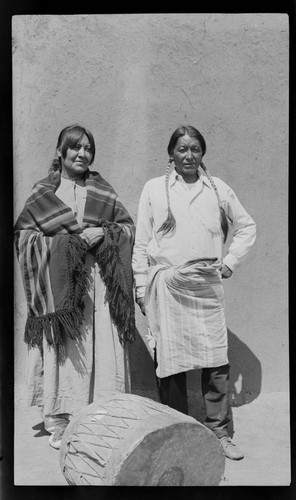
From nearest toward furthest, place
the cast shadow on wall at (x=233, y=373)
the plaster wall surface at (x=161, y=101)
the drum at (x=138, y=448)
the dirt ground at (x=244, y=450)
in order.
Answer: the drum at (x=138, y=448), the dirt ground at (x=244, y=450), the plaster wall surface at (x=161, y=101), the cast shadow on wall at (x=233, y=373)

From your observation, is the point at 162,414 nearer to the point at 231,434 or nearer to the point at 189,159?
the point at 231,434

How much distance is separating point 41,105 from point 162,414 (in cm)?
206

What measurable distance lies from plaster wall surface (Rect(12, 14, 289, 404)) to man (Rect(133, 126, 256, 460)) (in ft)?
1.06

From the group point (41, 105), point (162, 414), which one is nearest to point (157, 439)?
point (162, 414)

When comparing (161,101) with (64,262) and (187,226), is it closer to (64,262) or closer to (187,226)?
(187,226)

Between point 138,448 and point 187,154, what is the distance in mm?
1776

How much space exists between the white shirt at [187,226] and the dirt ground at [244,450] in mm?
1052

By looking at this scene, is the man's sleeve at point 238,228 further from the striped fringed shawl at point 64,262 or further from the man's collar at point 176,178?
the striped fringed shawl at point 64,262

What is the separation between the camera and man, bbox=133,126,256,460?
4590 mm

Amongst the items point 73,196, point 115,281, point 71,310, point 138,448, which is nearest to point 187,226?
point 115,281

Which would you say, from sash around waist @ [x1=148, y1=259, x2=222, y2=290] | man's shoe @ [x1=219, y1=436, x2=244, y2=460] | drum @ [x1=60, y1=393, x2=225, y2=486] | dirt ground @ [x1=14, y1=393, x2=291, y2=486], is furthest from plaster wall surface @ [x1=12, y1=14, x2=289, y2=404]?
drum @ [x1=60, y1=393, x2=225, y2=486]

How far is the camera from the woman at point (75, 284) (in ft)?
15.1

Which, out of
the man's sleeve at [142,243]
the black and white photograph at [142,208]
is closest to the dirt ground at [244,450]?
the black and white photograph at [142,208]
